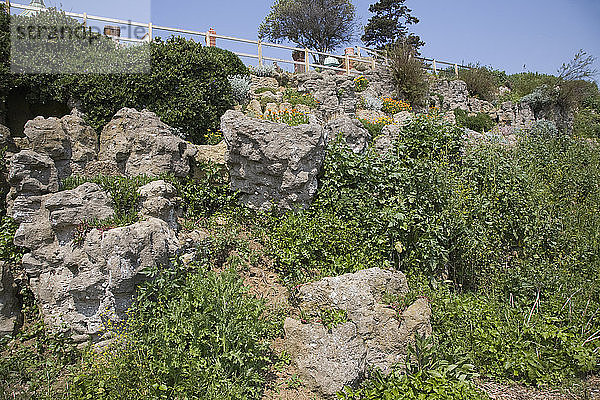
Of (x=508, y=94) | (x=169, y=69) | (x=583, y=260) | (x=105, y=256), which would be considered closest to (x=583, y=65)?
(x=508, y=94)

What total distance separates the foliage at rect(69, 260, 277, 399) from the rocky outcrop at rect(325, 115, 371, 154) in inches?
147

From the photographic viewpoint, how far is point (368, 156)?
23.7ft

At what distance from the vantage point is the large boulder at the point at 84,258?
4.77 m

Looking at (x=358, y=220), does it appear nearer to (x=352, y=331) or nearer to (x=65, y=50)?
(x=352, y=331)

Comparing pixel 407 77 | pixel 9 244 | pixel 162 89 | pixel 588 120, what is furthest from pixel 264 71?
pixel 588 120

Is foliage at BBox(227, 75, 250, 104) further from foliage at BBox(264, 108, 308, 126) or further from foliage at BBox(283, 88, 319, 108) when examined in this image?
foliage at BBox(264, 108, 308, 126)

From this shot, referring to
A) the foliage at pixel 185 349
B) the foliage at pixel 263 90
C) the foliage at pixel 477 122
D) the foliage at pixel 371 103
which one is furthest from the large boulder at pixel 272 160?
the foliage at pixel 477 122

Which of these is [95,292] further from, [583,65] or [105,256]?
[583,65]

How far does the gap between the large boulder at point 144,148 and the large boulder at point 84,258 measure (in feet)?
4.47

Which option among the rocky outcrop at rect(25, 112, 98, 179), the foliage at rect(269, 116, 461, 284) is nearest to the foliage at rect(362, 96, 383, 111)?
the foliage at rect(269, 116, 461, 284)

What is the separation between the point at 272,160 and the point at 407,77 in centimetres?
1105

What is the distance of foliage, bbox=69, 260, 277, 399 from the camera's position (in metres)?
4.13

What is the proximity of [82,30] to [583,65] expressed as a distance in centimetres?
1755

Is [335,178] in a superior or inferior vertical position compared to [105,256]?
superior
